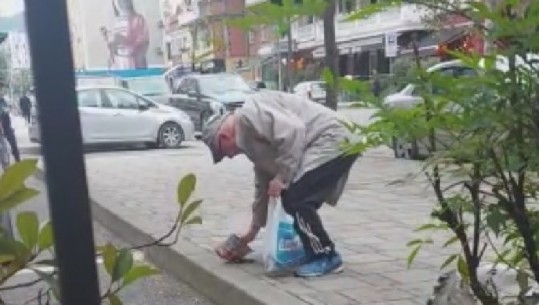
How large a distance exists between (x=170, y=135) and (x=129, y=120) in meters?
1.08

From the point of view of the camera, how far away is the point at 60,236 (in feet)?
5.78

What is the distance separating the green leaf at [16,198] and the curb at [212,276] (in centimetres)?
266

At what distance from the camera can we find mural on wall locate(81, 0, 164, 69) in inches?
2817

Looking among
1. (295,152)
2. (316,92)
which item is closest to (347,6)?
(295,152)

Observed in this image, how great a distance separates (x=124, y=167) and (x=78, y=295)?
13703mm

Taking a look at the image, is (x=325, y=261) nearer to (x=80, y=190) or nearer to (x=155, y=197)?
(x=80, y=190)

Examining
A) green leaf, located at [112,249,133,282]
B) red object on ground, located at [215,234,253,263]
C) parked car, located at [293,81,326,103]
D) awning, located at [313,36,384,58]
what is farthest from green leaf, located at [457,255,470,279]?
awning, located at [313,36,384,58]

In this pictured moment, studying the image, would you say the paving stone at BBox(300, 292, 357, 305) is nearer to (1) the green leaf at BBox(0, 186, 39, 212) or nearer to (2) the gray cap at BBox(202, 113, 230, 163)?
(2) the gray cap at BBox(202, 113, 230, 163)

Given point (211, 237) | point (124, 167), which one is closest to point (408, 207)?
point (211, 237)

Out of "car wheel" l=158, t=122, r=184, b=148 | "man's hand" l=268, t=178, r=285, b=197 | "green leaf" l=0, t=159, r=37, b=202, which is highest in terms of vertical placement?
"green leaf" l=0, t=159, r=37, b=202

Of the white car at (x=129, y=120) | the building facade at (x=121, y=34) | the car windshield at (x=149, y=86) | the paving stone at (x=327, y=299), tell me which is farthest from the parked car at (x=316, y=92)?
the building facade at (x=121, y=34)

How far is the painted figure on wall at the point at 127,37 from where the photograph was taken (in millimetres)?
71062

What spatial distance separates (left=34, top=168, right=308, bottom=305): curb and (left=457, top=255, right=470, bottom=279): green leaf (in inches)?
67.0

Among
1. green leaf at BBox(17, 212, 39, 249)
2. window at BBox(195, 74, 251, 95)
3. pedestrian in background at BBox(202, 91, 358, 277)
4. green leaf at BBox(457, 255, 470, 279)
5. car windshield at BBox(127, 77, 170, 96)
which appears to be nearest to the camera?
green leaf at BBox(17, 212, 39, 249)
